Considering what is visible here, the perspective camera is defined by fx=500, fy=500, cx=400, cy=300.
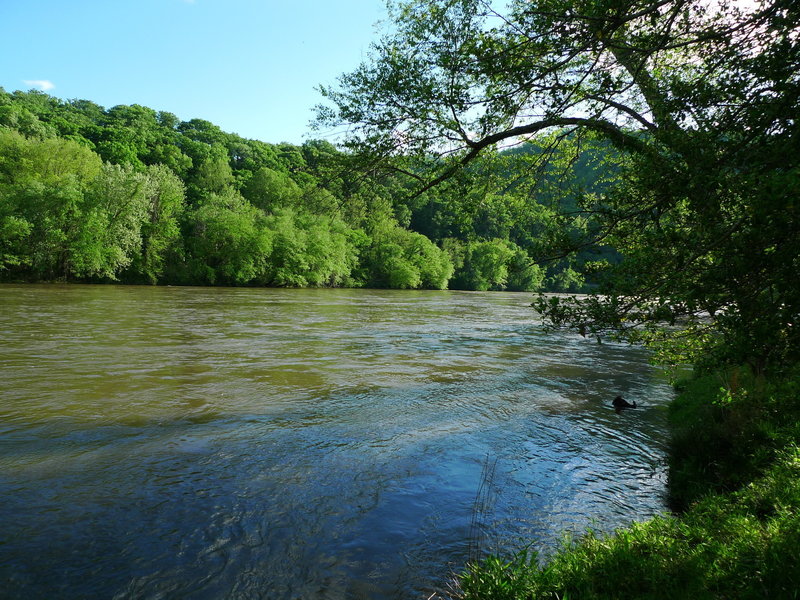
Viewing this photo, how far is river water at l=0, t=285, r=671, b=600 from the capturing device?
4.58 m

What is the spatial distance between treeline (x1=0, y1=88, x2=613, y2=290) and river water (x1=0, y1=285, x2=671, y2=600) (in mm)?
3029

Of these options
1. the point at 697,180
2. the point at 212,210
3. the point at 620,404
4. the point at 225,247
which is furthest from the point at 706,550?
the point at 212,210

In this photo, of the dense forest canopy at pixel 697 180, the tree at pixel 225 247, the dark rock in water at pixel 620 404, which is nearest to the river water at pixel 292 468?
the dark rock in water at pixel 620 404

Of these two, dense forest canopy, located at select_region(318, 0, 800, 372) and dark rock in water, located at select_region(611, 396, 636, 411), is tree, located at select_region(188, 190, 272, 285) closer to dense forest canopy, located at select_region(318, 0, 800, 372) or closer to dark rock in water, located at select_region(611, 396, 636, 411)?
dark rock in water, located at select_region(611, 396, 636, 411)

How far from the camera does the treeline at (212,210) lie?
9141 mm

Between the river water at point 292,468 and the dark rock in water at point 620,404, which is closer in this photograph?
the river water at point 292,468

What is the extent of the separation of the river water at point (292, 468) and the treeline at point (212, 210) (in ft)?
9.94

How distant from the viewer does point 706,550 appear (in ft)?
12.7

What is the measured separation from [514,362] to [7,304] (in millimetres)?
25666

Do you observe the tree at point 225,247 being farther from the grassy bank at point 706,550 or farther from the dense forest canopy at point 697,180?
the grassy bank at point 706,550

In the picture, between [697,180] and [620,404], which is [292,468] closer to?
[697,180]

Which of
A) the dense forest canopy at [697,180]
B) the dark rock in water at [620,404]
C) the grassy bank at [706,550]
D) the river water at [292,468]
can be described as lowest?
the river water at [292,468]

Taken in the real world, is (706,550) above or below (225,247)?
below

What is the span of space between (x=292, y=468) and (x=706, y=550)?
4902 mm
